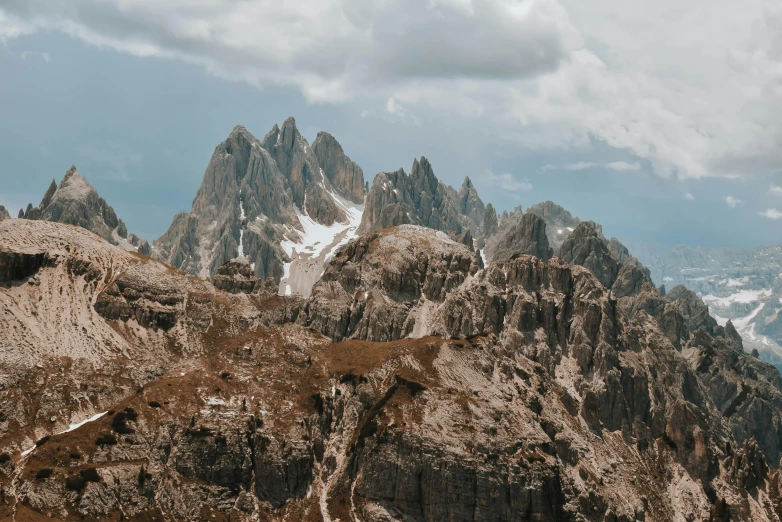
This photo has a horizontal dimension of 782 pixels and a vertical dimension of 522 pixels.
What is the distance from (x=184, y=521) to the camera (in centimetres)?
19638

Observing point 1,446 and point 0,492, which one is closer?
point 0,492

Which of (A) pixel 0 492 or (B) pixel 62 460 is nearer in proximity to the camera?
(A) pixel 0 492

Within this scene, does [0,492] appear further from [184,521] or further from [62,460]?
[184,521]

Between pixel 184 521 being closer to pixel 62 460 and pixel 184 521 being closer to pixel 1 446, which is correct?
pixel 62 460

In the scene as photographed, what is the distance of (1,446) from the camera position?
19988cm

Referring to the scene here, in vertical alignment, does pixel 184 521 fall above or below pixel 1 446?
below

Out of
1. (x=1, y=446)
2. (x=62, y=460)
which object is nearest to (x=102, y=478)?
(x=62, y=460)

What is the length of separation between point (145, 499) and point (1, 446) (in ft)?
123

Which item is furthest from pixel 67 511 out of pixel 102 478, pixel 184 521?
pixel 184 521

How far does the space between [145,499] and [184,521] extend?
1077cm

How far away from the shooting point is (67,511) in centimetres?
18488

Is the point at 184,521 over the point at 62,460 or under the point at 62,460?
under

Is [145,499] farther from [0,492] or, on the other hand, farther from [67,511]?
[0,492]

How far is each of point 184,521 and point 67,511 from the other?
26.5m
